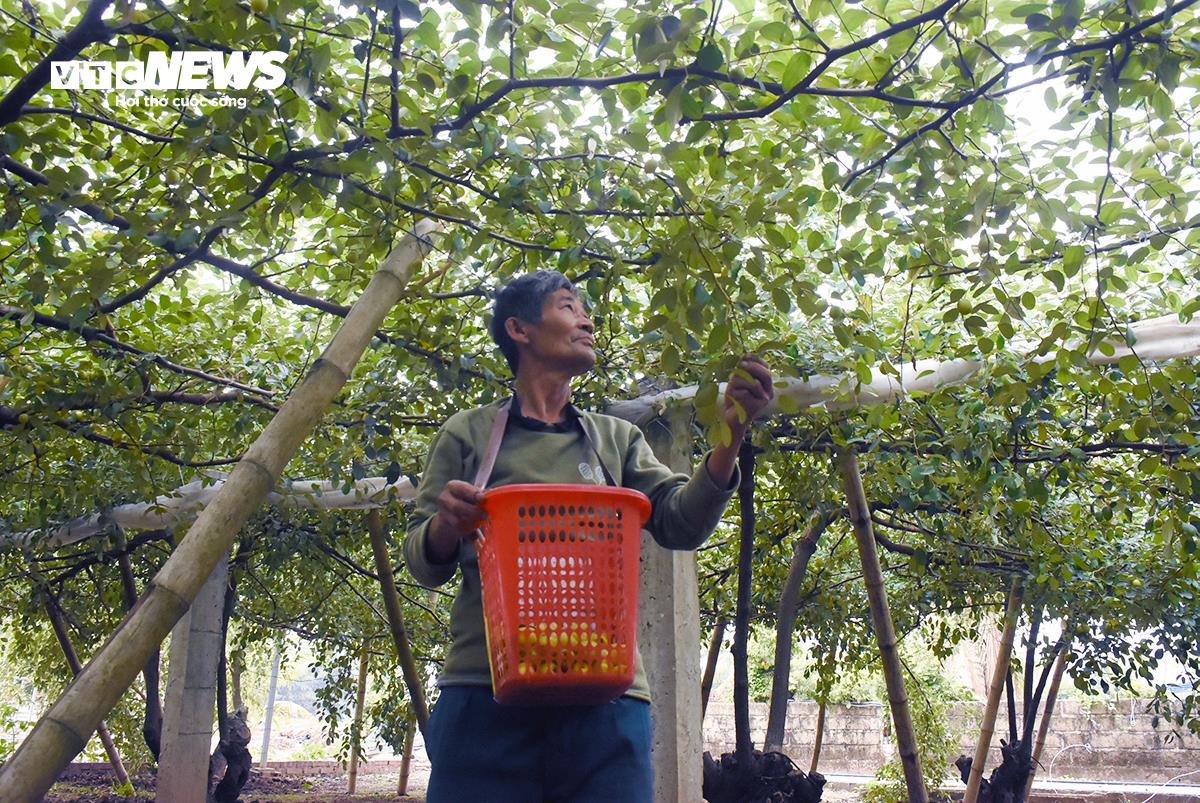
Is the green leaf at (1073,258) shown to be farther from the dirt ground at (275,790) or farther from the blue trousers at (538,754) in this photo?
the dirt ground at (275,790)

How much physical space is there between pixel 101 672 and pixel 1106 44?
1858mm

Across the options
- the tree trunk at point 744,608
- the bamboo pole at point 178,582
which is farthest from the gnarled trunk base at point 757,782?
the bamboo pole at point 178,582

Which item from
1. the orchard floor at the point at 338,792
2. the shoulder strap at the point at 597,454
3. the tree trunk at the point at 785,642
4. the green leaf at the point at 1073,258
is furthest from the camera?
the orchard floor at the point at 338,792

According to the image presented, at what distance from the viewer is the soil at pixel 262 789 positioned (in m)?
8.40

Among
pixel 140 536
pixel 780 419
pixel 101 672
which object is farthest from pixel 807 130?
pixel 140 536

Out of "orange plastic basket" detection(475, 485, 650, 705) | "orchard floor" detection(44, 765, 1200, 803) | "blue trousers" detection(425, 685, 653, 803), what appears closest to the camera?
"orange plastic basket" detection(475, 485, 650, 705)

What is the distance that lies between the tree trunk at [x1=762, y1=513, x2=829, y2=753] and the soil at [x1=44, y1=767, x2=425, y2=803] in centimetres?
491

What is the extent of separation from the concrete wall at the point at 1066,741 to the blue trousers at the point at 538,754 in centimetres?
835

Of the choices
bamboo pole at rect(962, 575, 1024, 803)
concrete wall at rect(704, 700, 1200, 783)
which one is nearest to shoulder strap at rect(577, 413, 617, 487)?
bamboo pole at rect(962, 575, 1024, 803)

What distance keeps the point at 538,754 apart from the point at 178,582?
67 centimetres

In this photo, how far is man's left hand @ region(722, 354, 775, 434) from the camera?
63.0 inches

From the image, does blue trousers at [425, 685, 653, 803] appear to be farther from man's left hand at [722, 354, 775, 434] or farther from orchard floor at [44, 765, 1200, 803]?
orchard floor at [44, 765, 1200, 803]

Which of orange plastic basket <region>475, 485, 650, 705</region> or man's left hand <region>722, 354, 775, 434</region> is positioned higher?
man's left hand <region>722, 354, 775, 434</region>

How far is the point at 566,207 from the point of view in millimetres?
2318
